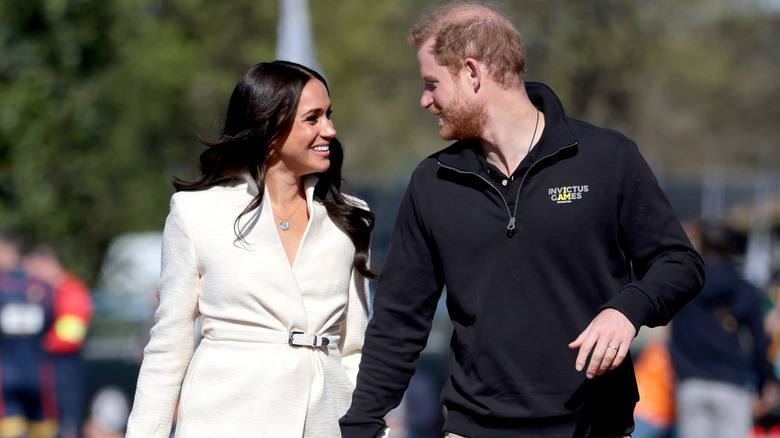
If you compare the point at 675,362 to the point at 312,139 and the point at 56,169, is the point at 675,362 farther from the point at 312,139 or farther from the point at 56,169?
the point at 56,169

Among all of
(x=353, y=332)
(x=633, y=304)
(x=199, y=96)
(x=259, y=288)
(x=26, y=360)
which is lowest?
(x=26, y=360)

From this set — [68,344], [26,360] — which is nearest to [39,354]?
[26,360]

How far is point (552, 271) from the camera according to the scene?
338cm

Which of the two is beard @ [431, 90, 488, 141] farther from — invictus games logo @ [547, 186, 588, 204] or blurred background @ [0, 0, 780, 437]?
blurred background @ [0, 0, 780, 437]

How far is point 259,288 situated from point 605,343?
1.28 metres

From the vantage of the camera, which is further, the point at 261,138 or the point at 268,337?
the point at 261,138

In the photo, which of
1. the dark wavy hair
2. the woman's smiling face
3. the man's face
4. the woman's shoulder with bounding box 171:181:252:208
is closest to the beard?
the man's face

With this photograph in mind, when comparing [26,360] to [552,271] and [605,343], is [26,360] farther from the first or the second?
[605,343]

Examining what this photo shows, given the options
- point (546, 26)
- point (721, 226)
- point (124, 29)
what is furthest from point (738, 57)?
point (721, 226)

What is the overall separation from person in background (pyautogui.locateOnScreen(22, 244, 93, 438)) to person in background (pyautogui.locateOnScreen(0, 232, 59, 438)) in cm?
6

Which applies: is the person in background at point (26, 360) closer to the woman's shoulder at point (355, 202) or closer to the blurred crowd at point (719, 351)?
the blurred crowd at point (719, 351)

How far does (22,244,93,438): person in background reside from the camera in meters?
10.3

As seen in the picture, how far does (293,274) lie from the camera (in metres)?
3.79

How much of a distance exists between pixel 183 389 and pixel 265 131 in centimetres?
96
